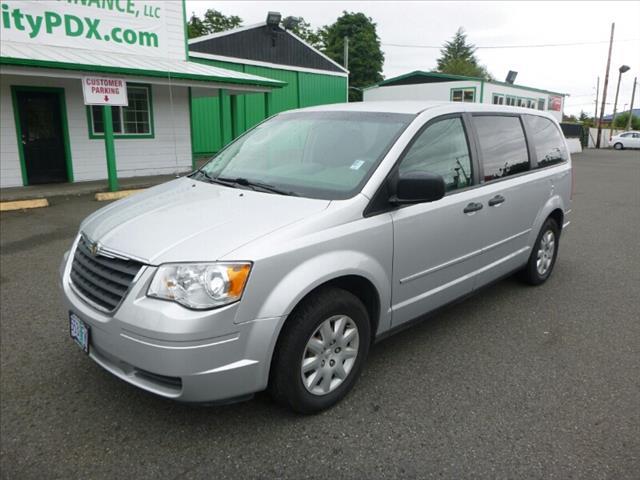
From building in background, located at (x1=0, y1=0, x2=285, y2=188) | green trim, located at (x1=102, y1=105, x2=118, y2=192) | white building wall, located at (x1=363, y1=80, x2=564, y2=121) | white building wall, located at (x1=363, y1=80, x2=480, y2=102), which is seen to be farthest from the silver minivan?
white building wall, located at (x1=363, y1=80, x2=480, y2=102)

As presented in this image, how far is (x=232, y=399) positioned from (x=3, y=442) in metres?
1.29

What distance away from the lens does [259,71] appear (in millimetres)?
21375

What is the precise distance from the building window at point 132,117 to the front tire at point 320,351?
38.8 ft

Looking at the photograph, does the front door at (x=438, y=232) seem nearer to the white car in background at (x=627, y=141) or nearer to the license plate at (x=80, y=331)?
the license plate at (x=80, y=331)

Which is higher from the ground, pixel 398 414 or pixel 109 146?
pixel 109 146

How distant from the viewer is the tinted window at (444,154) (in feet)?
11.1

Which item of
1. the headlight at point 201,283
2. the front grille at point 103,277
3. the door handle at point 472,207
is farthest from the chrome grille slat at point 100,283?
the door handle at point 472,207

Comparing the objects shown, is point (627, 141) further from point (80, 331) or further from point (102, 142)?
point (80, 331)

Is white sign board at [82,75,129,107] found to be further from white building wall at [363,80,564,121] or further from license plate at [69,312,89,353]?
white building wall at [363,80,564,121]

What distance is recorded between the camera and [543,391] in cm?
321

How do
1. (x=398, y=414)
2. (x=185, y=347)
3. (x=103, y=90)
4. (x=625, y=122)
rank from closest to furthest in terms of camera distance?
(x=185, y=347) → (x=398, y=414) → (x=103, y=90) → (x=625, y=122)

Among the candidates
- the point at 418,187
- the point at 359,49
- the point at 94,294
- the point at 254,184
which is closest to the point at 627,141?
the point at 359,49

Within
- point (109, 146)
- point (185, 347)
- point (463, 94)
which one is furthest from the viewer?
point (463, 94)

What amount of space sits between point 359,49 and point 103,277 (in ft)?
177
